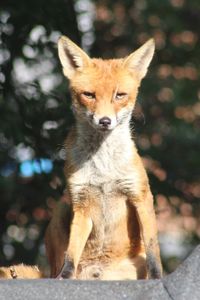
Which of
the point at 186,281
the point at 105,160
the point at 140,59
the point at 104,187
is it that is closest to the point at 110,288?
the point at 186,281

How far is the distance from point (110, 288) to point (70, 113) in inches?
139

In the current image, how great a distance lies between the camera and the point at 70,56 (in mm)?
5574

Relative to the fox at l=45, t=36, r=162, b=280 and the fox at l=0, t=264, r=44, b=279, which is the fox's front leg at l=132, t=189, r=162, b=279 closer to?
the fox at l=45, t=36, r=162, b=280

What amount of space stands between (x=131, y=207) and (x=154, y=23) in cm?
619

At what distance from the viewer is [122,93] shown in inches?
211

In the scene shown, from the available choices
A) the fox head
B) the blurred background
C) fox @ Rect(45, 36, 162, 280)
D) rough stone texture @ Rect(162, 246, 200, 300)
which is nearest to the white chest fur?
fox @ Rect(45, 36, 162, 280)

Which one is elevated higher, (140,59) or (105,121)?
(140,59)

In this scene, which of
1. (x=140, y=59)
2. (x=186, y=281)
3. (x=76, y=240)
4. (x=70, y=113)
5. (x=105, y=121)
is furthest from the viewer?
(x=70, y=113)

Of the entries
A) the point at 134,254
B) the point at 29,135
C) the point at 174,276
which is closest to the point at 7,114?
the point at 29,135

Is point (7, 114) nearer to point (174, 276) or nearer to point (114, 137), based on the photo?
point (114, 137)

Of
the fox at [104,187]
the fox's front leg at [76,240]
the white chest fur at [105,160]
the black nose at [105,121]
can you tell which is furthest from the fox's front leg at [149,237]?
the black nose at [105,121]

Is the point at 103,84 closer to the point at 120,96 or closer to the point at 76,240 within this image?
the point at 120,96

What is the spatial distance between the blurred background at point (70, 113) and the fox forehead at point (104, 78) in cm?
151

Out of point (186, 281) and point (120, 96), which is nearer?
point (186, 281)
